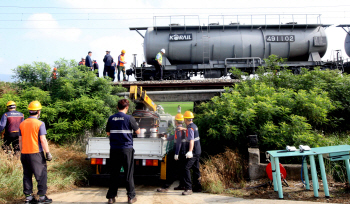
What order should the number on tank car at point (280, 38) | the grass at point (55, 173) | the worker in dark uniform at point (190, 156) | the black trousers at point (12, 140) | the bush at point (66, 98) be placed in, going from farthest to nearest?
the number on tank car at point (280, 38) → the bush at point (66, 98) → the black trousers at point (12, 140) → the worker in dark uniform at point (190, 156) → the grass at point (55, 173)

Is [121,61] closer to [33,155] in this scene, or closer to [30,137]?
[30,137]

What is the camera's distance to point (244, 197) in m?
4.71

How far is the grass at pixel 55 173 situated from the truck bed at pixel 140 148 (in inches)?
29.4

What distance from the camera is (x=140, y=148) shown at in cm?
562

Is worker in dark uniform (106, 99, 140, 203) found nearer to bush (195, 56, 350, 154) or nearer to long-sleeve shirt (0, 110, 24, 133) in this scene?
bush (195, 56, 350, 154)

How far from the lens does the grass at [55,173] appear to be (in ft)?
15.0

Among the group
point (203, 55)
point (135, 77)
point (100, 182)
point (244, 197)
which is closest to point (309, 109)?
point (244, 197)

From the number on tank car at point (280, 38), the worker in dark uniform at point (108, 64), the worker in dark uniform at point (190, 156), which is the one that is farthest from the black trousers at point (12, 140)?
the number on tank car at point (280, 38)

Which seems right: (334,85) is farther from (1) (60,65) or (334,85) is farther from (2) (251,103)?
(1) (60,65)

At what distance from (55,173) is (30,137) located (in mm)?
2010

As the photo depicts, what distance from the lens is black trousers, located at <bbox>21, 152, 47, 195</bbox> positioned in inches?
163

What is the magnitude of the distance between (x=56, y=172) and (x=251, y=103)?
17.5 feet

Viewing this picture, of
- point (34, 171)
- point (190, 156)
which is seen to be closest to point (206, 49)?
point (190, 156)

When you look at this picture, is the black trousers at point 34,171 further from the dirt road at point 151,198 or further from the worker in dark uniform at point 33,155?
the dirt road at point 151,198
